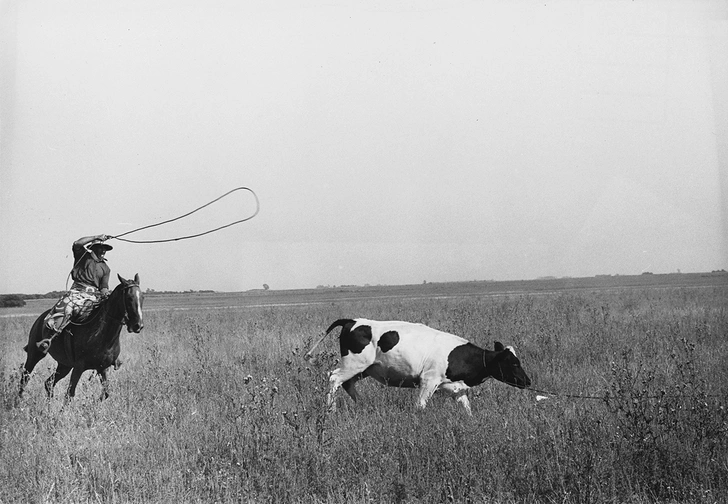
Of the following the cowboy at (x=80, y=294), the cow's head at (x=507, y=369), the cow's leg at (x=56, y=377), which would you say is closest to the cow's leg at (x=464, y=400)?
the cow's head at (x=507, y=369)

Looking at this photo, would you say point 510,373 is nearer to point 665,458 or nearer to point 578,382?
point 578,382

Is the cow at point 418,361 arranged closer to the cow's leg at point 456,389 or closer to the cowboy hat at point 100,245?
the cow's leg at point 456,389

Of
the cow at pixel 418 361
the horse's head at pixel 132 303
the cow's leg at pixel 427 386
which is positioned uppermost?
the horse's head at pixel 132 303

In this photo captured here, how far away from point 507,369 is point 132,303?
518cm

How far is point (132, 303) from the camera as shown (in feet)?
26.4

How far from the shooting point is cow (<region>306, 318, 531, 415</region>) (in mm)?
8445

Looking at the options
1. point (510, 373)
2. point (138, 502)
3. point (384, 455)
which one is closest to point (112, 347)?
point (138, 502)

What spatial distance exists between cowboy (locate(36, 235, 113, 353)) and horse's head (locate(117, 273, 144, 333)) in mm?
586

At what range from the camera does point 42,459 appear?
5.97m

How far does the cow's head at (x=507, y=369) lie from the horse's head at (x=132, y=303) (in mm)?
4766

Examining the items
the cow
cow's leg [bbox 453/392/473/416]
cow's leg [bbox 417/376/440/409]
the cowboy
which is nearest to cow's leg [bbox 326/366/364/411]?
the cow

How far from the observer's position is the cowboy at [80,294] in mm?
8438

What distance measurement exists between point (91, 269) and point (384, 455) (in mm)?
5222

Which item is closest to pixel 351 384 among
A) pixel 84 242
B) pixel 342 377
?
pixel 342 377
